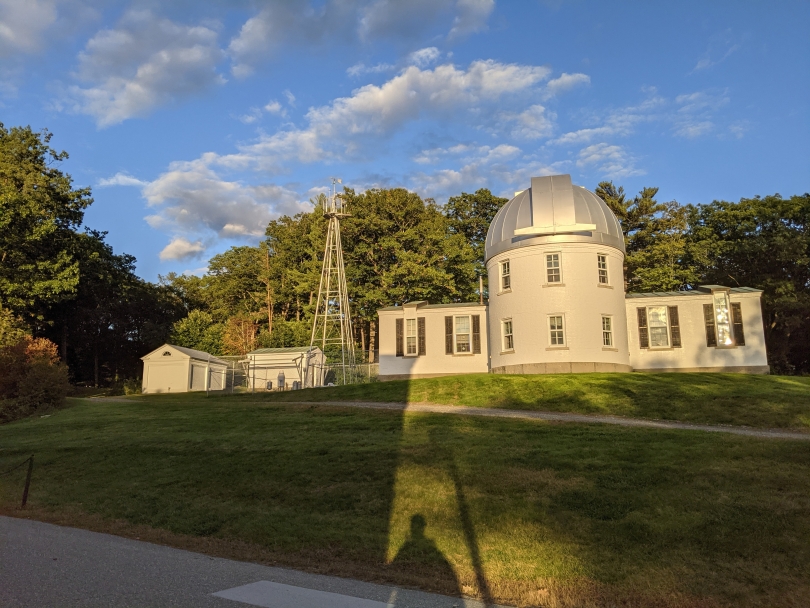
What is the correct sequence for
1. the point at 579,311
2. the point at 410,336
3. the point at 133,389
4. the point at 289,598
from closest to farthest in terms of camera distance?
the point at 289,598 → the point at 579,311 → the point at 410,336 → the point at 133,389

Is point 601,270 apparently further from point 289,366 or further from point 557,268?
point 289,366

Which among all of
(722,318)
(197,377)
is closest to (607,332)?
(722,318)

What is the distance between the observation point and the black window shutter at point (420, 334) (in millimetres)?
29031

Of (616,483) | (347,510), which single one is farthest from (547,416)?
(347,510)

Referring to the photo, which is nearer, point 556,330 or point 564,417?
point 564,417

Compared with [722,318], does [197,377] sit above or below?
below

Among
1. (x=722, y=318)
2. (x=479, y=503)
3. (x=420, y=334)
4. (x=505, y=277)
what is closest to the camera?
(x=479, y=503)

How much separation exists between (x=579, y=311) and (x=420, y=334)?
299 inches

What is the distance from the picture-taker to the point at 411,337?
29.2 meters

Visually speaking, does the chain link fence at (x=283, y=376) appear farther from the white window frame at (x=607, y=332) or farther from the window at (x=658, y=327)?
the window at (x=658, y=327)

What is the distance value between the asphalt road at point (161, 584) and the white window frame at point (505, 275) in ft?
65.1

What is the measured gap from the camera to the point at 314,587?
680 cm

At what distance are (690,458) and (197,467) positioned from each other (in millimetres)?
9494

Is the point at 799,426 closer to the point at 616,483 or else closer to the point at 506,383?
the point at 616,483
